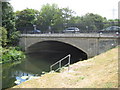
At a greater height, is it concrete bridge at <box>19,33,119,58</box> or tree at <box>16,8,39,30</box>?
tree at <box>16,8,39,30</box>

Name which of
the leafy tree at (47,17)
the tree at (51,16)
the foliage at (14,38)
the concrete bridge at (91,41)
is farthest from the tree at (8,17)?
the leafy tree at (47,17)

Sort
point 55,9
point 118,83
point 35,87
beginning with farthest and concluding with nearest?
point 55,9 → point 35,87 → point 118,83

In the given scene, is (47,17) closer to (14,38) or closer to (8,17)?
(14,38)

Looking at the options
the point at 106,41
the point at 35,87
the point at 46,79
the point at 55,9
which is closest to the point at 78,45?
the point at 106,41

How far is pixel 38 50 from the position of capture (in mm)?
24375

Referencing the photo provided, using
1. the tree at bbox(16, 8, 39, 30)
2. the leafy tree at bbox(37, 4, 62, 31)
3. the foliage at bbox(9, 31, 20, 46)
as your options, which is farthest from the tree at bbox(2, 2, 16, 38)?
the leafy tree at bbox(37, 4, 62, 31)

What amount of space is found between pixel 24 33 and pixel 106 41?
1282 centimetres

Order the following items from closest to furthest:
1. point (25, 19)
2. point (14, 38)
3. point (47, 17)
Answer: point (14, 38)
point (25, 19)
point (47, 17)

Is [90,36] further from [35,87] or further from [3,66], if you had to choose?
[35,87]

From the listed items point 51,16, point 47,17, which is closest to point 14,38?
point 47,17

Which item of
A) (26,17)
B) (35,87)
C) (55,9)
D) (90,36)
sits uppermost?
(55,9)

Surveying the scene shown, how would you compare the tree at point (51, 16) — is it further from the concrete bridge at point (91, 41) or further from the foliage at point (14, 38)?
the concrete bridge at point (91, 41)

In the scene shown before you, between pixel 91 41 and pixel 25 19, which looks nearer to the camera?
pixel 91 41

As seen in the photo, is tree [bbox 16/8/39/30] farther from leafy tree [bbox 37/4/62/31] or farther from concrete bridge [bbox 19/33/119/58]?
concrete bridge [bbox 19/33/119/58]
